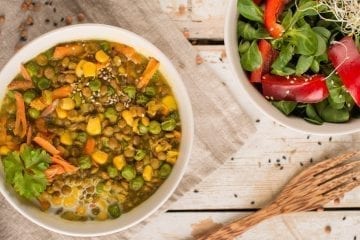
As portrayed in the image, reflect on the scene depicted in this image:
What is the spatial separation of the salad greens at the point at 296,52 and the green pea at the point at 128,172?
42 centimetres

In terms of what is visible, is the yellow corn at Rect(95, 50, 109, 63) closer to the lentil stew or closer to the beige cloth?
the lentil stew

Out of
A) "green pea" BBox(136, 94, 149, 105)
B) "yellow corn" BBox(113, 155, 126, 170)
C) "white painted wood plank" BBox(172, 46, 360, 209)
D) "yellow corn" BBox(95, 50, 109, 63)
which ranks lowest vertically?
"white painted wood plank" BBox(172, 46, 360, 209)

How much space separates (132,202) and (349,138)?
2.31 feet

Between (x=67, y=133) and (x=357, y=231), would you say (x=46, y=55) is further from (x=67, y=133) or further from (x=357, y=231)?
(x=357, y=231)

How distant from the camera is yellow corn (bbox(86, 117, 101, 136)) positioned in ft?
6.12

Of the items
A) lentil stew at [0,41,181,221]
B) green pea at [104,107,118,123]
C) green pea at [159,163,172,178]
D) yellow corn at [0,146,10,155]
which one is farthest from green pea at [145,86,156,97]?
yellow corn at [0,146,10,155]

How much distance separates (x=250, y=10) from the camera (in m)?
1.70

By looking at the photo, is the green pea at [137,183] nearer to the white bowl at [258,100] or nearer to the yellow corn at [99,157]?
the yellow corn at [99,157]

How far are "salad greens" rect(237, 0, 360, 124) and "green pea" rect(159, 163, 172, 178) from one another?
359 mm

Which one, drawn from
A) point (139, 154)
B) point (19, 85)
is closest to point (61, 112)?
point (19, 85)

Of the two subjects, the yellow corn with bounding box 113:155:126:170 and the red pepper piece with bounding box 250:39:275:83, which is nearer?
the red pepper piece with bounding box 250:39:275:83

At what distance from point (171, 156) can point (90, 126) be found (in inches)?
9.8

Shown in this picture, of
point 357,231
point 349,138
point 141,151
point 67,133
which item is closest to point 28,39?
point 67,133

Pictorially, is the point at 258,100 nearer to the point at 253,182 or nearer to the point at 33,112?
the point at 253,182
